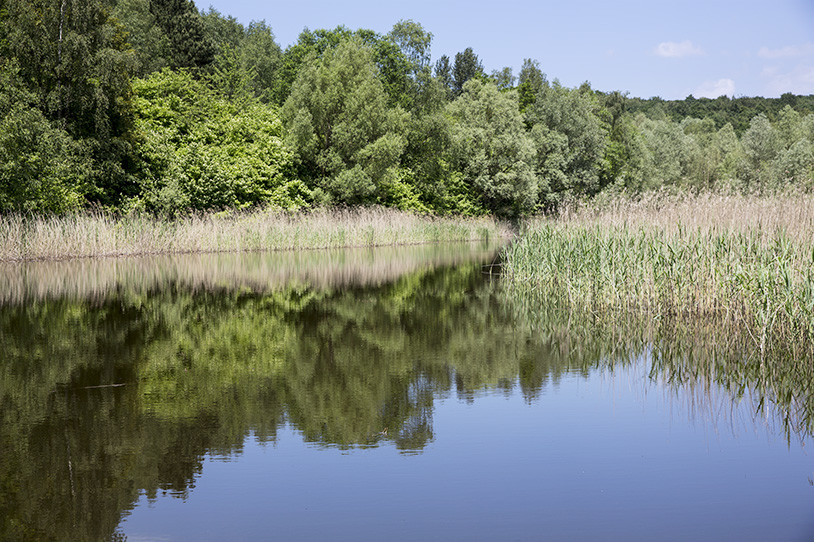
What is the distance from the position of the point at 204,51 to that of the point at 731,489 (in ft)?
163

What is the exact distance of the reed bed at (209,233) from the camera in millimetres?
23531

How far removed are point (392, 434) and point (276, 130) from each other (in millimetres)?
34821

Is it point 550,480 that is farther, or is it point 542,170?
point 542,170

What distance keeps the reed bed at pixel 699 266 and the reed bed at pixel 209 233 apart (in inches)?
648

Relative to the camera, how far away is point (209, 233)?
28.9 meters

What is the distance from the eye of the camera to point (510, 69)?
77.2m

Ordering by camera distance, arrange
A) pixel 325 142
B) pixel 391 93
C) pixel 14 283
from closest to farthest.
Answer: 1. pixel 14 283
2. pixel 325 142
3. pixel 391 93

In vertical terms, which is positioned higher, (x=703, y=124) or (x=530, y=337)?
(x=703, y=124)

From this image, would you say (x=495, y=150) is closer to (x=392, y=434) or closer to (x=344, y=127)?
(x=344, y=127)

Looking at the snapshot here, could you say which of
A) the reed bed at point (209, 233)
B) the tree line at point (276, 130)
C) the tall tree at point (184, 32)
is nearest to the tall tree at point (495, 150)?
the tree line at point (276, 130)

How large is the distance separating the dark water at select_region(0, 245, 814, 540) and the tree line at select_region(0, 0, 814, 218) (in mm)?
7650

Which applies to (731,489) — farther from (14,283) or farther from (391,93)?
(391,93)

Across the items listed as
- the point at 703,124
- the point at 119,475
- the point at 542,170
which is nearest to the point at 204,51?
the point at 542,170

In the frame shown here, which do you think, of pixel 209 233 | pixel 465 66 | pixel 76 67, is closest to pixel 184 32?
pixel 76 67
